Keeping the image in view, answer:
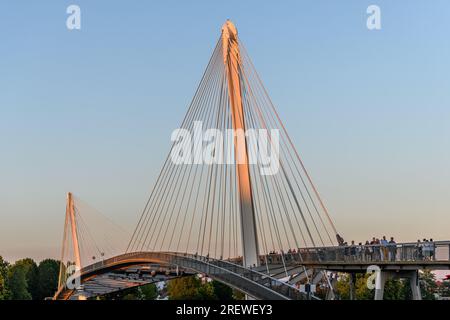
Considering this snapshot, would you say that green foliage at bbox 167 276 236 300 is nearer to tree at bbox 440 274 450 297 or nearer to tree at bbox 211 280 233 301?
tree at bbox 211 280 233 301

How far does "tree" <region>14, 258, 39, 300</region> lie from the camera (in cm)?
12038

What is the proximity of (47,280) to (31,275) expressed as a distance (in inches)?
140

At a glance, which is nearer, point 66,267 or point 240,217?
point 240,217

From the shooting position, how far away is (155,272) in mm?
62156

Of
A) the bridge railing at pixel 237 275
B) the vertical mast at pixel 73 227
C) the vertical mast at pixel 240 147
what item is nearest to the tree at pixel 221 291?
the vertical mast at pixel 73 227

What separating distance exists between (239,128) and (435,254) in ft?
45.8

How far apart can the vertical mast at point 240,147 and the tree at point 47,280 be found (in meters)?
90.4

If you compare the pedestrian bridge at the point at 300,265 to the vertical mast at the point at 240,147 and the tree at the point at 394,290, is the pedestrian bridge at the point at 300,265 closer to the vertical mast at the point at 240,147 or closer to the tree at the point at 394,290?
the vertical mast at the point at 240,147

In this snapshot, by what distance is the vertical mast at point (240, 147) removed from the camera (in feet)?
121

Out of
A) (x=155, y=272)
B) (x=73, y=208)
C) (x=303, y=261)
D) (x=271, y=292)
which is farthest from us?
(x=73, y=208)

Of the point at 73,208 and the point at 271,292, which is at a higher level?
the point at 73,208
